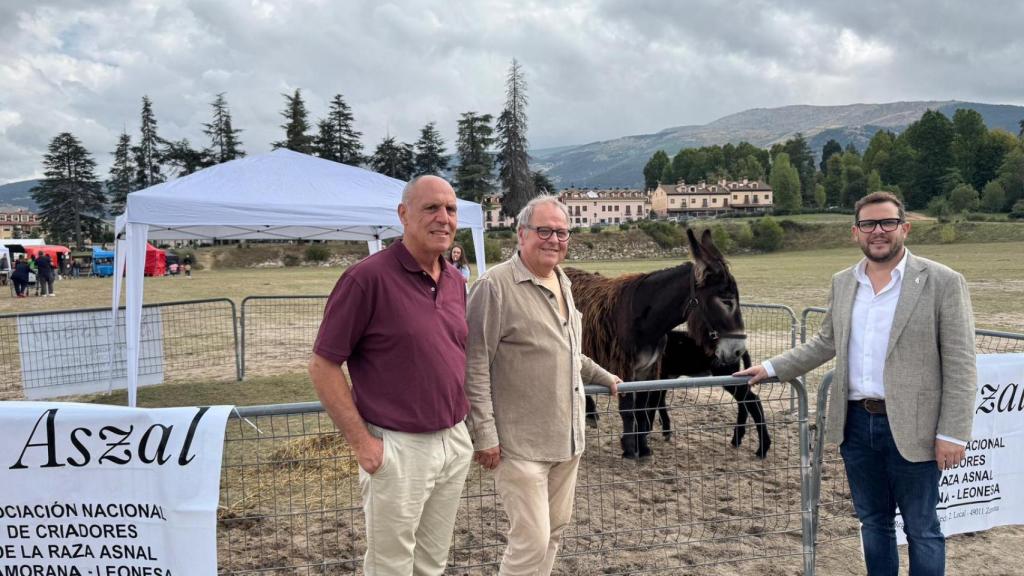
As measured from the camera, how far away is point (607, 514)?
505 centimetres

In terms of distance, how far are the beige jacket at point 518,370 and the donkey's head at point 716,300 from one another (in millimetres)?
2852

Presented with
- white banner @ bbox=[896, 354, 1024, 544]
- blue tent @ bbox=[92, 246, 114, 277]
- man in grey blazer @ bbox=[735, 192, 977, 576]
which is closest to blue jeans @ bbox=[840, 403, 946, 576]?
man in grey blazer @ bbox=[735, 192, 977, 576]

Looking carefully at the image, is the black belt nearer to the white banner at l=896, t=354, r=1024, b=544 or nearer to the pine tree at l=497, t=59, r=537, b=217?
the white banner at l=896, t=354, r=1024, b=544

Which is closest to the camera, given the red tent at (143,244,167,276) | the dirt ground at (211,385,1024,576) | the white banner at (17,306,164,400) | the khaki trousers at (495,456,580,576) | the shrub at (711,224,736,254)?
the khaki trousers at (495,456,580,576)

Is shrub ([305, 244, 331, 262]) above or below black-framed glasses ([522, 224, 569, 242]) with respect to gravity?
above

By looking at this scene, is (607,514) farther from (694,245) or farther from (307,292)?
Result: (307,292)

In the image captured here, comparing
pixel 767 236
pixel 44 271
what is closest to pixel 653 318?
pixel 44 271

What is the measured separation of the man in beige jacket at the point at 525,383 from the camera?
2.83 m

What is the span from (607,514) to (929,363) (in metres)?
2.79

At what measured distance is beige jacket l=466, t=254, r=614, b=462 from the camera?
282 cm

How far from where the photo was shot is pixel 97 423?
9.04ft

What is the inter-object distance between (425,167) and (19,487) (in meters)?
91.2

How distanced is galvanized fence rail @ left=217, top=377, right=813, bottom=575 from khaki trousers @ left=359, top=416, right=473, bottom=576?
642 mm

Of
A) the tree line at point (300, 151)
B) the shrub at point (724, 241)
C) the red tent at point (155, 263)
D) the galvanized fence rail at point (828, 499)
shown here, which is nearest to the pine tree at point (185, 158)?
the tree line at point (300, 151)
